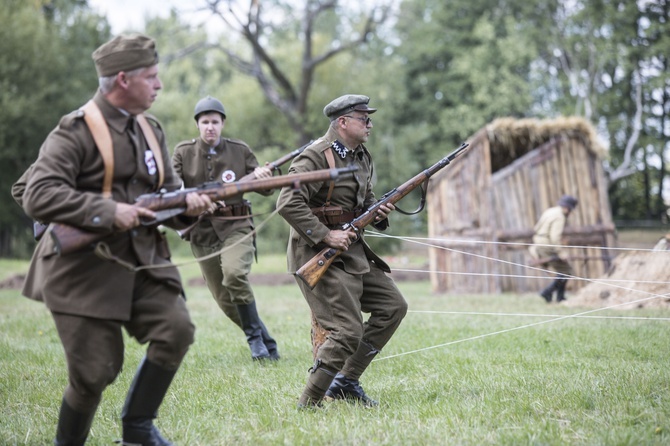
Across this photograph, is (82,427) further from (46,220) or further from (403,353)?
(403,353)

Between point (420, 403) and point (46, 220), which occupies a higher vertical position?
point (46, 220)

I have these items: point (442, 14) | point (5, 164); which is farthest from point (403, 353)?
point (442, 14)

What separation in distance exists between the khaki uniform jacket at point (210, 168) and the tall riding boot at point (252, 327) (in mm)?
830

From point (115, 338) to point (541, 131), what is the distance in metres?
17.1

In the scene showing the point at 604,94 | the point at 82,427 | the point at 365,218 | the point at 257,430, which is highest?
the point at 604,94

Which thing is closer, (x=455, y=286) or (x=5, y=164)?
(x=455, y=286)

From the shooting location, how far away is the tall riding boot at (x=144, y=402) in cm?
488

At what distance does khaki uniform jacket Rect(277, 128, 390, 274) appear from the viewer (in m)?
6.13

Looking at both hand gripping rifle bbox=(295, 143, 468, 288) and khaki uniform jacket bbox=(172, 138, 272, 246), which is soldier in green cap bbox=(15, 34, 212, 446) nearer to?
hand gripping rifle bbox=(295, 143, 468, 288)

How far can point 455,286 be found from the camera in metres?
20.1

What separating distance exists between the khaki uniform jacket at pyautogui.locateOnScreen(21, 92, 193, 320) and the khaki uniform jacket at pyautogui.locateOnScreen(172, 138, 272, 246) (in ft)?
12.1

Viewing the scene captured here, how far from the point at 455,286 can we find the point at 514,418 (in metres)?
14.7

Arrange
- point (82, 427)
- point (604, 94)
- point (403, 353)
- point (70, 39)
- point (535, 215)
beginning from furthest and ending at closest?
1. point (604, 94)
2. point (70, 39)
3. point (535, 215)
4. point (403, 353)
5. point (82, 427)

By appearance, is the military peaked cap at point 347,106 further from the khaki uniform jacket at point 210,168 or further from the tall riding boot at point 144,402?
the tall riding boot at point 144,402
